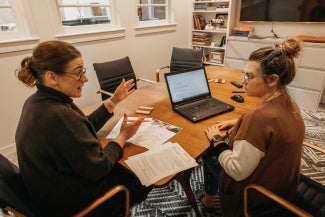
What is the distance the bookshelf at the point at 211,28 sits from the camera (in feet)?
12.9

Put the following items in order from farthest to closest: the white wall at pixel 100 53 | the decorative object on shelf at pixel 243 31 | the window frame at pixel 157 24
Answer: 1. the decorative object on shelf at pixel 243 31
2. the window frame at pixel 157 24
3. the white wall at pixel 100 53

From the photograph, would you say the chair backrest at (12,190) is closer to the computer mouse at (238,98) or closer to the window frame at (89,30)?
the computer mouse at (238,98)

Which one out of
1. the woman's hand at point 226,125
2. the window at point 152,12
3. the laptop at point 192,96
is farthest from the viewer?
the window at point 152,12

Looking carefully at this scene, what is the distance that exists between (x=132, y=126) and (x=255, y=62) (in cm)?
73

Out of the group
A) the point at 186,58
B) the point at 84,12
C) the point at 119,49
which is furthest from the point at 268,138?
the point at 84,12

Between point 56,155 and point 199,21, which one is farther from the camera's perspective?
point 199,21

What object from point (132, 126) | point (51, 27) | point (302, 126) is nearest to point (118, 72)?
point (51, 27)

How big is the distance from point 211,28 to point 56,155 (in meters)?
3.83

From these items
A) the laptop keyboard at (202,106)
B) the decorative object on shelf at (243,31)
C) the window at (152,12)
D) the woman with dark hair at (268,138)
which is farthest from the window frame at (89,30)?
the woman with dark hair at (268,138)

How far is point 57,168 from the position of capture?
36.8 inches

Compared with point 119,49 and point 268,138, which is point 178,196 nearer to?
point 268,138

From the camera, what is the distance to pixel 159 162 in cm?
108

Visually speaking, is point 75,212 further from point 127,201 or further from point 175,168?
point 175,168

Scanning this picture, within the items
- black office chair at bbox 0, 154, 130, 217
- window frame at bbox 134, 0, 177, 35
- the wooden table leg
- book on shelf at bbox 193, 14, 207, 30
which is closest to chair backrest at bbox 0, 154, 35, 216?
black office chair at bbox 0, 154, 130, 217
